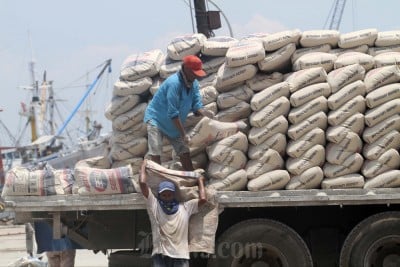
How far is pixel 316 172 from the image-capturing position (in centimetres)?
655

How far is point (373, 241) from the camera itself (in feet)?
21.8

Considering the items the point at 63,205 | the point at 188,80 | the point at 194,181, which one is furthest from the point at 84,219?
the point at 188,80

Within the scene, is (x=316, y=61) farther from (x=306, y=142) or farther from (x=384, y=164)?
(x=384, y=164)

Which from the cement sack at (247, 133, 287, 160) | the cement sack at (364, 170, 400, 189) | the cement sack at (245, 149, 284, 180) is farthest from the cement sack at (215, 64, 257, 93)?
the cement sack at (364, 170, 400, 189)

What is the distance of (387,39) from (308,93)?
Result: 1040 millimetres

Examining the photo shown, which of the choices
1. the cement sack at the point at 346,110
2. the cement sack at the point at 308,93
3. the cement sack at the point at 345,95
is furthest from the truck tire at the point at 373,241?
the cement sack at the point at 308,93

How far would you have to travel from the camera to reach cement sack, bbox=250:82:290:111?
6750mm

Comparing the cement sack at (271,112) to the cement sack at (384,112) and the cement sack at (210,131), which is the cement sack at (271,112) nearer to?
the cement sack at (210,131)

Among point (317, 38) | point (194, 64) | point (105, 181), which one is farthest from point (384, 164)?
point (105, 181)

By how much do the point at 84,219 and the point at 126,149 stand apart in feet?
2.60

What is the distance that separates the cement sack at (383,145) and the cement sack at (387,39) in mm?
988

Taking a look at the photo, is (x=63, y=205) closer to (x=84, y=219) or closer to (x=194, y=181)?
(x=84, y=219)

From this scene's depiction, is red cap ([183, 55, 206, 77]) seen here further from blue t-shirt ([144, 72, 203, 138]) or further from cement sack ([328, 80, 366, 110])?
cement sack ([328, 80, 366, 110])

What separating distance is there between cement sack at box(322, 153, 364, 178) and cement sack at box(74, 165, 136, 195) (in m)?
1.82
